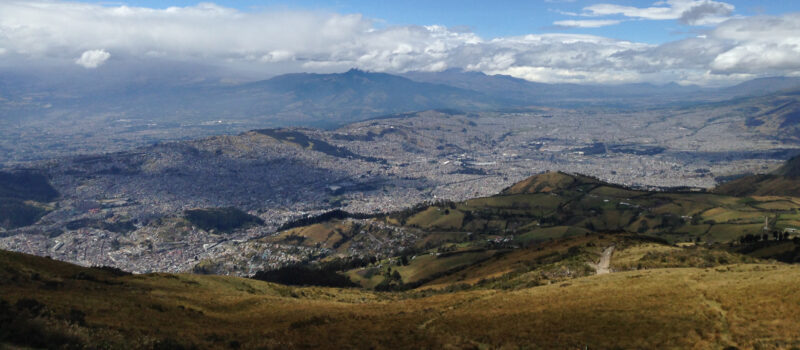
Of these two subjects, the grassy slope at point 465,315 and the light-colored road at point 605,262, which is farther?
the light-colored road at point 605,262

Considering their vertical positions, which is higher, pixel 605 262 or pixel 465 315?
pixel 465 315

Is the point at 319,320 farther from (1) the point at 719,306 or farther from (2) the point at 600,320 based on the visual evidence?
(1) the point at 719,306

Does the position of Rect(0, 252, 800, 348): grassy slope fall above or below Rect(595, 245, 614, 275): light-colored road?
above

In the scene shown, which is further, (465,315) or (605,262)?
(605,262)

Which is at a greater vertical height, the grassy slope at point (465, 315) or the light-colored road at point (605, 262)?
the grassy slope at point (465, 315)

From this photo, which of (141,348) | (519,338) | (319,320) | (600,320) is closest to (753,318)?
(600,320)

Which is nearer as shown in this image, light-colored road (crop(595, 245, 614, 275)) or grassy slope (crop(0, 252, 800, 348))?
grassy slope (crop(0, 252, 800, 348))
